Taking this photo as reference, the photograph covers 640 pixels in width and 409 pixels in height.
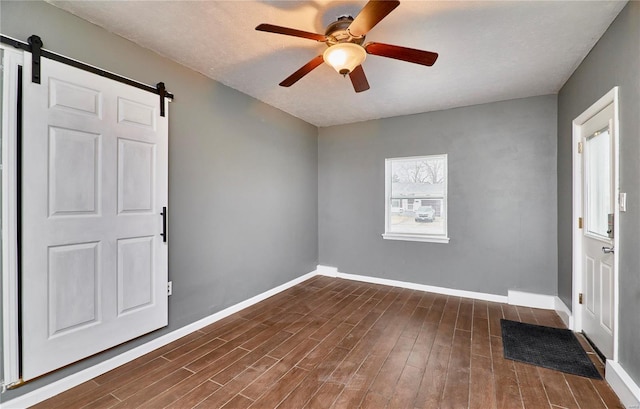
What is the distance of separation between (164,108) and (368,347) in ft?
9.51

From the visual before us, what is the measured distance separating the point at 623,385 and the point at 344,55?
288 centimetres

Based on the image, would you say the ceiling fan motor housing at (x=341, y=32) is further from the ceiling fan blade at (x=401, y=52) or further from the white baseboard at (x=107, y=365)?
the white baseboard at (x=107, y=365)

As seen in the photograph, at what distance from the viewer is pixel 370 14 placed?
1.58 meters

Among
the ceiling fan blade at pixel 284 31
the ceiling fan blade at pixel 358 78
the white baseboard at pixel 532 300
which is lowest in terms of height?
the white baseboard at pixel 532 300

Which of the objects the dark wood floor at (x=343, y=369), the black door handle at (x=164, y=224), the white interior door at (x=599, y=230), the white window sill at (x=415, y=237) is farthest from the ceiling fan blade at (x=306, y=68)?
the white window sill at (x=415, y=237)

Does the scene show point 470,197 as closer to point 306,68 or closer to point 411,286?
point 411,286

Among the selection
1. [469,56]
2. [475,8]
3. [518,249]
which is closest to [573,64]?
[469,56]

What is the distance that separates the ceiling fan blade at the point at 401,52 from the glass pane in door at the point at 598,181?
162 cm

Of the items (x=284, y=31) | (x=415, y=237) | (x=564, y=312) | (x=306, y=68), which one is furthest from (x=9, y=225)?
(x=564, y=312)

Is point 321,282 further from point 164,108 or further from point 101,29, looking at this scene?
point 101,29

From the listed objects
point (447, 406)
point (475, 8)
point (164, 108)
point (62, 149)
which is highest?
point (475, 8)

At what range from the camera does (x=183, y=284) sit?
9.06ft

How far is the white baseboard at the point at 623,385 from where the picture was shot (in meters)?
1.70

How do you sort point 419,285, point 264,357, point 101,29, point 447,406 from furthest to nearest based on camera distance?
point 419,285 → point 264,357 → point 101,29 → point 447,406
